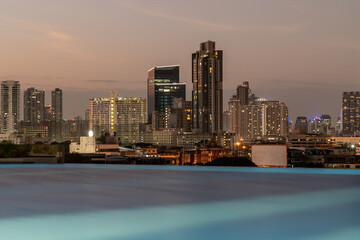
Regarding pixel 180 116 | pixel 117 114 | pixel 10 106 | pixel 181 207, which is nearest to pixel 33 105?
pixel 10 106

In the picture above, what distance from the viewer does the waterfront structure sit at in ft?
376

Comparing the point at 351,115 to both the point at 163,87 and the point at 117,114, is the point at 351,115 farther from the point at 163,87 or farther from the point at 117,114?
the point at 163,87

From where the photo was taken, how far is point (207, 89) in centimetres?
12538

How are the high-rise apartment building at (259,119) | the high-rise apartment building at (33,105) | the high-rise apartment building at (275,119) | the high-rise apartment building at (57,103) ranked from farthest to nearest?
1. the high-rise apartment building at (275,119)
2. the high-rise apartment building at (259,119)
3. the high-rise apartment building at (57,103)
4. the high-rise apartment building at (33,105)

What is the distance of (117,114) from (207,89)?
25.1 m

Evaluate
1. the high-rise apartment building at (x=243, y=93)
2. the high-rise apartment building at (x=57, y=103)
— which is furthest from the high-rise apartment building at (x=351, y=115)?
the high-rise apartment building at (x=57, y=103)

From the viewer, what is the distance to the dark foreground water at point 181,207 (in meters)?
3.31

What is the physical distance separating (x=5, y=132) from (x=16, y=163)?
90.9 metres

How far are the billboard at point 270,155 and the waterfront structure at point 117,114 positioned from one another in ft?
339

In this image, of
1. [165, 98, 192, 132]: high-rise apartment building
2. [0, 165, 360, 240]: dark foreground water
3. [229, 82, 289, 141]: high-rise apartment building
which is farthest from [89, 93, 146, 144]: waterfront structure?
[0, 165, 360, 240]: dark foreground water

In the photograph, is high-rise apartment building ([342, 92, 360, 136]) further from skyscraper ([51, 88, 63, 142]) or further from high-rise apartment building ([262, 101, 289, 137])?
skyscraper ([51, 88, 63, 142])

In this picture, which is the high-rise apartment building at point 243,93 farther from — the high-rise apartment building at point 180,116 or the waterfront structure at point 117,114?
the waterfront structure at point 117,114

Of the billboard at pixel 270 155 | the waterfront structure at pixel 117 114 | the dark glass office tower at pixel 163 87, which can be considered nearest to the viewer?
the billboard at pixel 270 155

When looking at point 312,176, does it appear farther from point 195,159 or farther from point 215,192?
point 195,159
